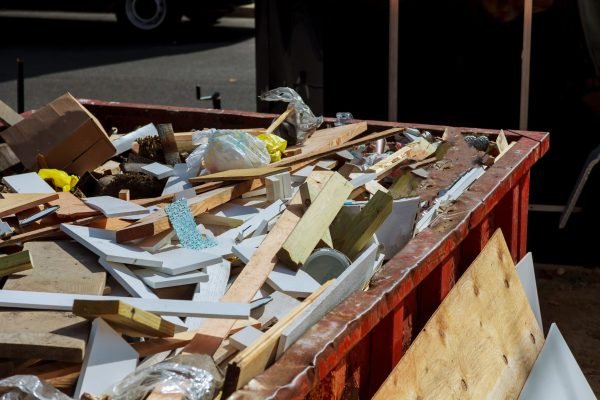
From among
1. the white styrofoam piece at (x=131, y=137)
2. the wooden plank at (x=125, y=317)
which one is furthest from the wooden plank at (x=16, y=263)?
the white styrofoam piece at (x=131, y=137)

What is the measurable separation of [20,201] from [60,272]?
58cm

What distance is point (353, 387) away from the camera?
280cm

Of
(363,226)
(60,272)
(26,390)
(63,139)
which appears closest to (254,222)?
(363,226)

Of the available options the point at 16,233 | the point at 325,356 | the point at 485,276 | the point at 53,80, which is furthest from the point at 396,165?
the point at 53,80

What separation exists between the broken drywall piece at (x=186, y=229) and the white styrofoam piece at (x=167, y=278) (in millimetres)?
271

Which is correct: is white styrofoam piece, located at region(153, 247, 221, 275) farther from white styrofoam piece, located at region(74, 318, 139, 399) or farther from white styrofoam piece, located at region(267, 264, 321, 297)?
white styrofoam piece, located at region(74, 318, 139, 399)

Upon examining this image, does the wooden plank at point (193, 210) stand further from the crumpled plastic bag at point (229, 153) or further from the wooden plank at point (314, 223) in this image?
the wooden plank at point (314, 223)

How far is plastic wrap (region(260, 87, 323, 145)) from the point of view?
480 centimetres

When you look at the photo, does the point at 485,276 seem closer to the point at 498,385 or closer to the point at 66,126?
the point at 498,385

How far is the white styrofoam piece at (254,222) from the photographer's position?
3.57 m

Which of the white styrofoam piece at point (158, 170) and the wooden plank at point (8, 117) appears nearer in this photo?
the white styrofoam piece at point (158, 170)

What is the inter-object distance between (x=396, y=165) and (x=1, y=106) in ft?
5.65

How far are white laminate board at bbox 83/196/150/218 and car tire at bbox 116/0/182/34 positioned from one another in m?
12.2

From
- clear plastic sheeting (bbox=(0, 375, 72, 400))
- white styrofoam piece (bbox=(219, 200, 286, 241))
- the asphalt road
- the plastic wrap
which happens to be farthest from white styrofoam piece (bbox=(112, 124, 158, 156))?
the asphalt road
